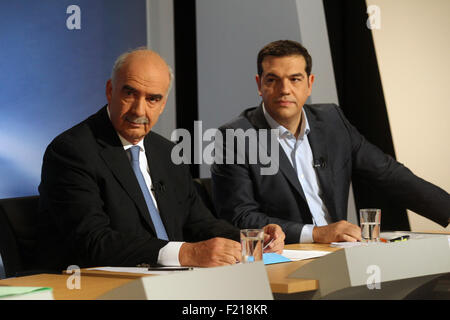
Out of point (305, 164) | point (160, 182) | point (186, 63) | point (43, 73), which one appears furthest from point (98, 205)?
point (186, 63)

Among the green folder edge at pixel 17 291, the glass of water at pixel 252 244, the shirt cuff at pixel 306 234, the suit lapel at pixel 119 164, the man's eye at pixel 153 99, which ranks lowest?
the shirt cuff at pixel 306 234

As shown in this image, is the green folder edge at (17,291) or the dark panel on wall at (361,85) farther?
the dark panel on wall at (361,85)

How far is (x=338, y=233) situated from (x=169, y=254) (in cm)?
87

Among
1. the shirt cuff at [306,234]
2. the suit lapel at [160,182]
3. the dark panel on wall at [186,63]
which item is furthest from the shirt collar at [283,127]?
the dark panel on wall at [186,63]

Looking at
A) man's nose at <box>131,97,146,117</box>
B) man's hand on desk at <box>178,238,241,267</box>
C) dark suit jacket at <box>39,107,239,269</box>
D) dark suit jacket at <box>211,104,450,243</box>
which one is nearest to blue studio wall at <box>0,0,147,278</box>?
dark suit jacket at <box>211,104,450,243</box>

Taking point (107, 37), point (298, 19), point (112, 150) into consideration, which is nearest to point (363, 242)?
point (112, 150)

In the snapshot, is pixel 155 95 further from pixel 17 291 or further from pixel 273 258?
pixel 17 291

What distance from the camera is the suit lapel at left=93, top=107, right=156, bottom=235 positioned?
2.57 m

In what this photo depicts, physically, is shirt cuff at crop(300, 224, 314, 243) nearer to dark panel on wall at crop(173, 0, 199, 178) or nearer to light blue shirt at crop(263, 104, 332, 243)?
light blue shirt at crop(263, 104, 332, 243)

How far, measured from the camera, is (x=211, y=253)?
83.7 inches

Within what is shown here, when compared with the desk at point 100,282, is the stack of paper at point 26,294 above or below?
above

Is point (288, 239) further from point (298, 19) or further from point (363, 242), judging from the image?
point (298, 19)

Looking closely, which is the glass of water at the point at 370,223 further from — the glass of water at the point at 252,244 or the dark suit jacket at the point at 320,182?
the glass of water at the point at 252,244

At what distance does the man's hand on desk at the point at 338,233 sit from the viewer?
109 inches
